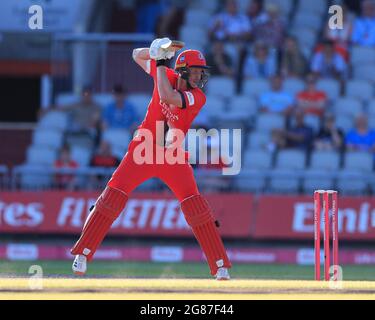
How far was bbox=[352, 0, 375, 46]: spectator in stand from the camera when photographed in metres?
19.7

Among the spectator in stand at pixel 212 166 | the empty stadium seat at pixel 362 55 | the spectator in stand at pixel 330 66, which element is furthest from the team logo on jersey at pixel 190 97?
the empty stadium seat at pixel 362 55

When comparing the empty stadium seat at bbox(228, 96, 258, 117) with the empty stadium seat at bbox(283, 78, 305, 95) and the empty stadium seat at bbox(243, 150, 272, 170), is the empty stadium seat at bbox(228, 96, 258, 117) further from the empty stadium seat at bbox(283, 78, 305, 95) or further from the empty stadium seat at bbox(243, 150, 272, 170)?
the empty stadium seat at bbox(243, 150, 272, 170)

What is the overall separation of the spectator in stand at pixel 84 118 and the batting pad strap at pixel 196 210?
735cm

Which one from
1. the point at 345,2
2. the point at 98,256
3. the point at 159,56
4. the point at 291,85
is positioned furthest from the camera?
the point at 345,2

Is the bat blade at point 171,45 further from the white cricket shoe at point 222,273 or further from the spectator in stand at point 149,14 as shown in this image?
the spectator in stand at point 149,14

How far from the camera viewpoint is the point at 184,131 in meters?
11.6

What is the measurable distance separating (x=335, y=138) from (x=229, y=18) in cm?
288

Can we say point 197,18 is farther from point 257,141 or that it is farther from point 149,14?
point 257,141

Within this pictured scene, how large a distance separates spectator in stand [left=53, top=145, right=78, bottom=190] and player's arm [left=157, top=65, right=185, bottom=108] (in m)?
6.90

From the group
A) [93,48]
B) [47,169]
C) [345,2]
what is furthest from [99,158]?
[345,2]

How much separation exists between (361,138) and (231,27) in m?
2.95

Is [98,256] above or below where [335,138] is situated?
below

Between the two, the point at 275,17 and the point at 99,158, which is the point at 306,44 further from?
the point at 99,158

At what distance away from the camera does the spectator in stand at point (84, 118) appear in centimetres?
1880
